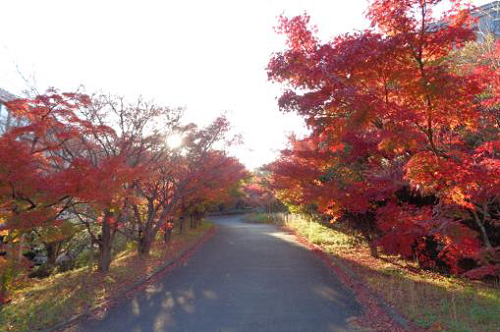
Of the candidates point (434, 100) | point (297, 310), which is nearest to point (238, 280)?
point (297, 310)

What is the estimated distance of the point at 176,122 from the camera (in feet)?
47.3

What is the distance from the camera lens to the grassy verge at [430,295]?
5824 millimetres

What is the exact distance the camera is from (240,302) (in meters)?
7.67

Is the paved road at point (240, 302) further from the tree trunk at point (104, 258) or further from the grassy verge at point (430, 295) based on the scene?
the tree trunk at point (104, 258)

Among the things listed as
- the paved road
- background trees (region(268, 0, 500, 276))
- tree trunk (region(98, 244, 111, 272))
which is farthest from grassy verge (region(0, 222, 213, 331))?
background trees (region(268, 0, 500, 276))

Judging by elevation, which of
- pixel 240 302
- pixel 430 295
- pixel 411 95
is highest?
pixel 411 95

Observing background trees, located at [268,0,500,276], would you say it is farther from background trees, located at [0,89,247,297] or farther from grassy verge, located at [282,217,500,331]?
background trees, located at [0,89,247,297]

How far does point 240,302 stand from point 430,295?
416 centimetres

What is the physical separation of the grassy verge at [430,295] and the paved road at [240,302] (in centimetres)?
97

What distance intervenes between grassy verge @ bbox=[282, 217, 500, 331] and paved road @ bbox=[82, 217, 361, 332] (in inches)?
38.2

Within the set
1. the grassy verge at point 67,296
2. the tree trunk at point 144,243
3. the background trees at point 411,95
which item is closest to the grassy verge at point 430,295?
the background trees at point 411,95

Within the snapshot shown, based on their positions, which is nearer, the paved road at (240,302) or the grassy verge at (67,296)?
the paved road at (240,302)

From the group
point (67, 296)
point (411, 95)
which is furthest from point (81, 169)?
point (411, 95)

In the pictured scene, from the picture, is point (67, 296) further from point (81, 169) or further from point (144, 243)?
point (144, 243)
